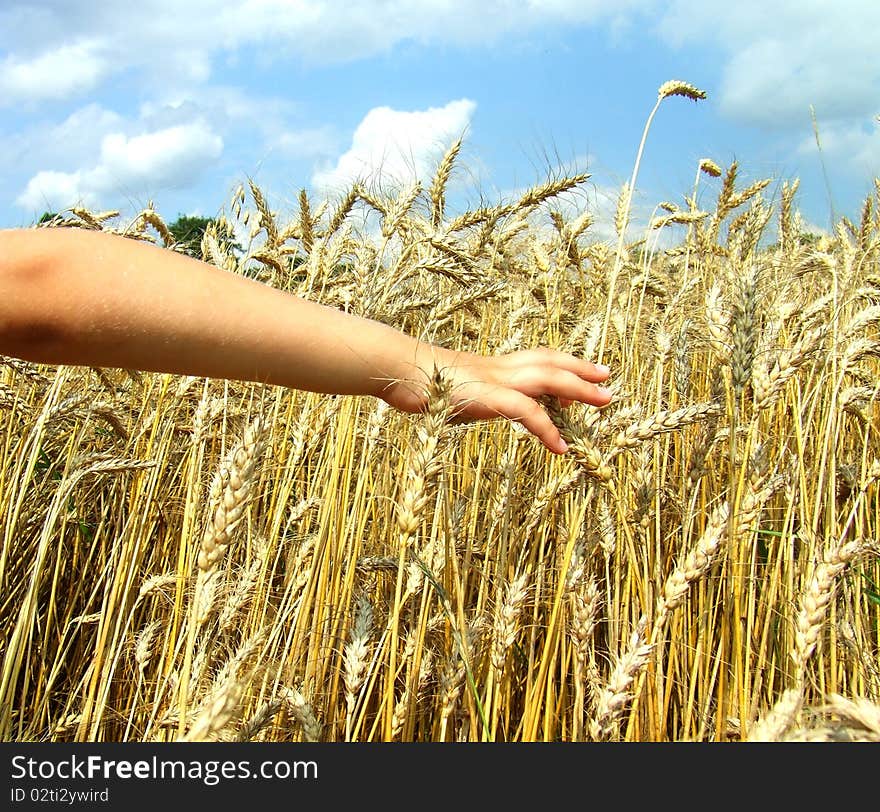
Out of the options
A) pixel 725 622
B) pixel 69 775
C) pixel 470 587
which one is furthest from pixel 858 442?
pixel 69 775

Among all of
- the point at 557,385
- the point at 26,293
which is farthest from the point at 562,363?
the point at 26,293

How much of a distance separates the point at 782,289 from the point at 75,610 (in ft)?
8.13

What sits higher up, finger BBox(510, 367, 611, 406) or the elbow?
finger BBox(510, 367, 611, 406)

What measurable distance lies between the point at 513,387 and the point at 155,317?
0.53 m

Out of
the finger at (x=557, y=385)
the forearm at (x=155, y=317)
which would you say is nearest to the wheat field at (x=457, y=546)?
the finger at (x=557, y=385)

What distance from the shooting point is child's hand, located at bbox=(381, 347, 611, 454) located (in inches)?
44.1

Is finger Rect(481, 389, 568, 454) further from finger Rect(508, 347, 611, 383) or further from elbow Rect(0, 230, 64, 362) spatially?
elbow Rect(0, 230, 64, 362)

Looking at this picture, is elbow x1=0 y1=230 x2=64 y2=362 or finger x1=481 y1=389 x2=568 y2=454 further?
finger x1=481 y1=389 x2=568 y2=454

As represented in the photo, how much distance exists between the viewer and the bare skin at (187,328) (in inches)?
33.5

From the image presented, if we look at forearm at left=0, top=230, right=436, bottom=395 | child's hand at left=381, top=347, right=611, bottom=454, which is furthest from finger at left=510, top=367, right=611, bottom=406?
forearm at left=0, top=230, right=436, bottom=395

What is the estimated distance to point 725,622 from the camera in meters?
1.48

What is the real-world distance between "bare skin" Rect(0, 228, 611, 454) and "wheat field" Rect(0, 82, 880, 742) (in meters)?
0.09

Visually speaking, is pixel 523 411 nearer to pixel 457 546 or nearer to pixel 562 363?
pixel 562 363

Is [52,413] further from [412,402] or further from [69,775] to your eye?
[412,402]
